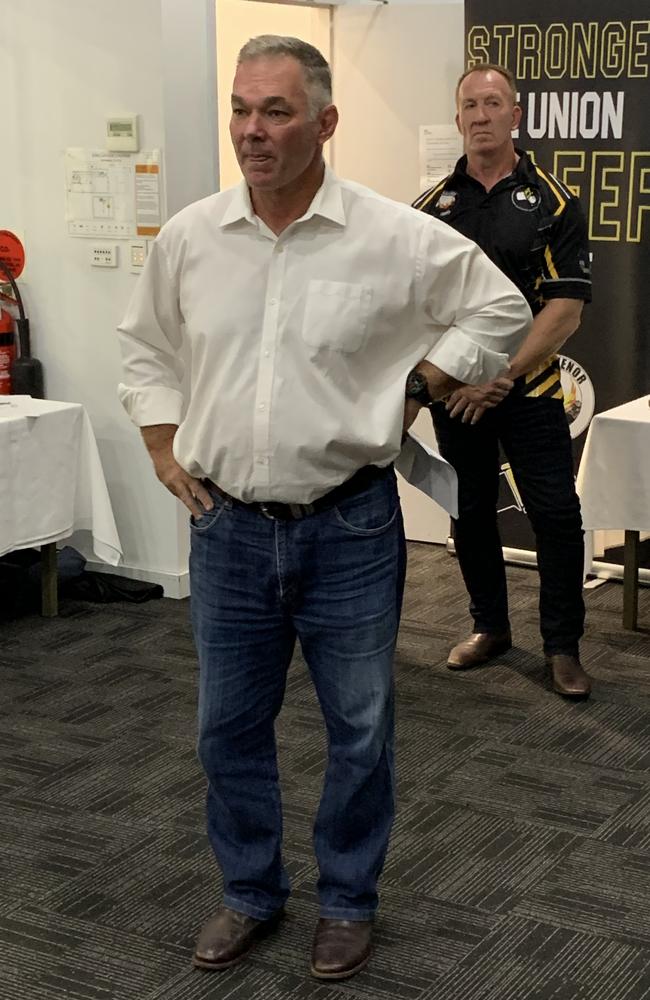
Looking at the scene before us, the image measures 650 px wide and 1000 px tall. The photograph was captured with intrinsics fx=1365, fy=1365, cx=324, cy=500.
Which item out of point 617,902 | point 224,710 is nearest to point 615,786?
point 617,902

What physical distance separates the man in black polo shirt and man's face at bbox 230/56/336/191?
4.76 feet

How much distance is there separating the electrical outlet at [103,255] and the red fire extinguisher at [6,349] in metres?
0.38

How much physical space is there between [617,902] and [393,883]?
429 millimetres

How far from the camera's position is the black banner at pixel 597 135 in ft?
14.5

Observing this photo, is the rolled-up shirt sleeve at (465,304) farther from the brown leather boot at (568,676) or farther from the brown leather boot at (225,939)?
the brown leather boot at (568,676)

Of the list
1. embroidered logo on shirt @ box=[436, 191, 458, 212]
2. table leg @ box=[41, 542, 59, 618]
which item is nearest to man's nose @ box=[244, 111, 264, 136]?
embroidered logo on shirt @ box=[436, 191, 458, 212]

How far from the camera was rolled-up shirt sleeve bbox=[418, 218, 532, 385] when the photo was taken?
6.94 ft

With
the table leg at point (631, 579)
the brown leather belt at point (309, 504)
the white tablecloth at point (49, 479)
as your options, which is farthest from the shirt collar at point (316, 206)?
the table leg at point (631, 579)

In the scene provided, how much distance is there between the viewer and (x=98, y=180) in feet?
14.9

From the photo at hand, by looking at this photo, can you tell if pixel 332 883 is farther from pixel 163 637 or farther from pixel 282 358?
pixel 163 637

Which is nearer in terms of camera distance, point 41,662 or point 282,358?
point 282,358

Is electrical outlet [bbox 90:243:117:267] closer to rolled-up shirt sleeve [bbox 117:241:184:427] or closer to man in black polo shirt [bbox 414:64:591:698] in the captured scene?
man in black polo shirt [bbox 414:64:591:698]

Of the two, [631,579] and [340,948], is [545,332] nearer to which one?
[631,579]

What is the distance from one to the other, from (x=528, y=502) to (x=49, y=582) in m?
1.64
